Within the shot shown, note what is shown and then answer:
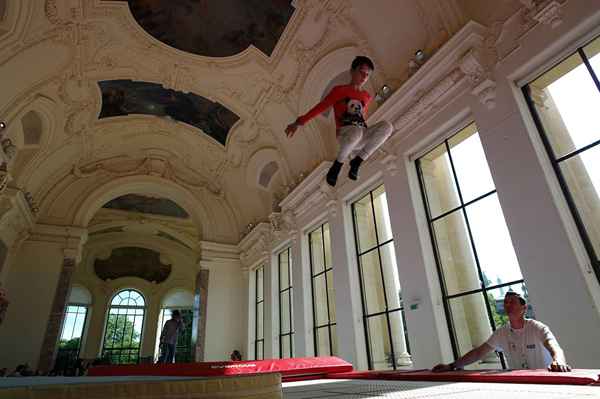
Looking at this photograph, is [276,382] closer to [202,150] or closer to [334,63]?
[334,63]

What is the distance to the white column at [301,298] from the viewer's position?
29.0ft

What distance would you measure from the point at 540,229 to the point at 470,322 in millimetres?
1865

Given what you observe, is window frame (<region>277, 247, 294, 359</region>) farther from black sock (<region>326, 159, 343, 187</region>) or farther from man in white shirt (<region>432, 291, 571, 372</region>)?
man in white shirt (<region>432, 291, 571, 372</region>)

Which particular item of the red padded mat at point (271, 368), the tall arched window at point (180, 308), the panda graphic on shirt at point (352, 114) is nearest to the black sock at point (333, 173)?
the panda graphic on shirt at point (352, 114)

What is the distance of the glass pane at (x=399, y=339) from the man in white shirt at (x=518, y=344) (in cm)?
326

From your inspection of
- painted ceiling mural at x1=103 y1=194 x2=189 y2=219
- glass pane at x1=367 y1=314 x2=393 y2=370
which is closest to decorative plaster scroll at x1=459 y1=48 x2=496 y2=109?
glass pane at x1=367 y1=314 x2=393 y2=370

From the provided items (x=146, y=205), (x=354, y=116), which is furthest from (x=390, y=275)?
(x=146, y=205)

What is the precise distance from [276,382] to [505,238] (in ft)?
15.1

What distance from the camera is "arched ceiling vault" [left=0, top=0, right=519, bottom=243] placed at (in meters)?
6.99

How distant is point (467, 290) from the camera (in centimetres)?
536

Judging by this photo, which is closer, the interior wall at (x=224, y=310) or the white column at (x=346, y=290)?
the white column at (x=346, y=290)

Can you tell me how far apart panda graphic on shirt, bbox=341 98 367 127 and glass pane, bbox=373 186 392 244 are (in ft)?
12.1

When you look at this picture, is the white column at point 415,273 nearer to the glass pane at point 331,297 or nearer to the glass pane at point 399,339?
the glass pane at point 399,339

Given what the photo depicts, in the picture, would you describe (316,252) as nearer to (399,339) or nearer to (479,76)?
(399,339)
